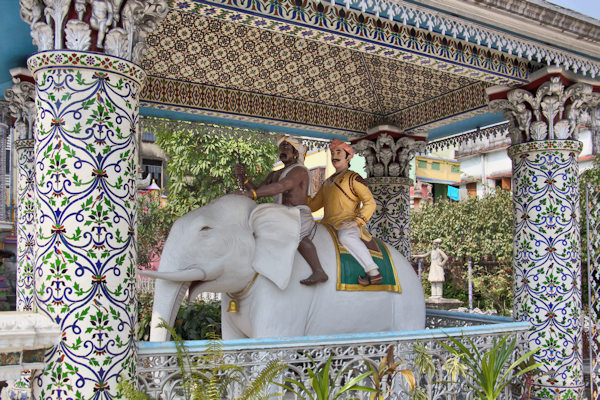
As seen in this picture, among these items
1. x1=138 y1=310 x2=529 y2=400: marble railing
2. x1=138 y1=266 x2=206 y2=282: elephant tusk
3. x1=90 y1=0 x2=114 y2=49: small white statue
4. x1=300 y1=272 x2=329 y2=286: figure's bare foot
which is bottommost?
x1=138 y1=310 x2=529 y2=400: marble railing

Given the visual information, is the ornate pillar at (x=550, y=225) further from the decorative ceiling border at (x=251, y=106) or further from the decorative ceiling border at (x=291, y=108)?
the decorative ceiling border at (x=251, y=106)

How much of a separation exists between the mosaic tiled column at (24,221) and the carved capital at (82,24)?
2680mm

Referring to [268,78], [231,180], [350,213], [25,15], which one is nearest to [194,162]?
[231,180]

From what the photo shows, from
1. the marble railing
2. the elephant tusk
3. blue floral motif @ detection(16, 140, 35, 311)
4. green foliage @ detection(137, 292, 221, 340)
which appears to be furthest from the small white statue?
green foliage @ detection(137, 292, 221, 340)

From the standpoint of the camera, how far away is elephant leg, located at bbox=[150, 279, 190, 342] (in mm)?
4770

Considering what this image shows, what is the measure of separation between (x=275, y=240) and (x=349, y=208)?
3.37 ft

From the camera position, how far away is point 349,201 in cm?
616

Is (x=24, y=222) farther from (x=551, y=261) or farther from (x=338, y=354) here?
(x=551, y=261)

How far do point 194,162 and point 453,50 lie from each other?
46.5ft

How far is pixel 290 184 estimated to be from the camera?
5.85m

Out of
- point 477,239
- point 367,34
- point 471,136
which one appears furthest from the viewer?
point 477,239

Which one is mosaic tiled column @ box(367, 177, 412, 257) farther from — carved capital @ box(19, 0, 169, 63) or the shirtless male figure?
carved capital @ box(19, 0, 169, 63)

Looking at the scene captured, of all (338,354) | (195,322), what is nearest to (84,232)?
(338,354)

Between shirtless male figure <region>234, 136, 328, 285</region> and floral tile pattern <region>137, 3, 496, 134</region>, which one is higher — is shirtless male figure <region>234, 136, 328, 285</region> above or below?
below
